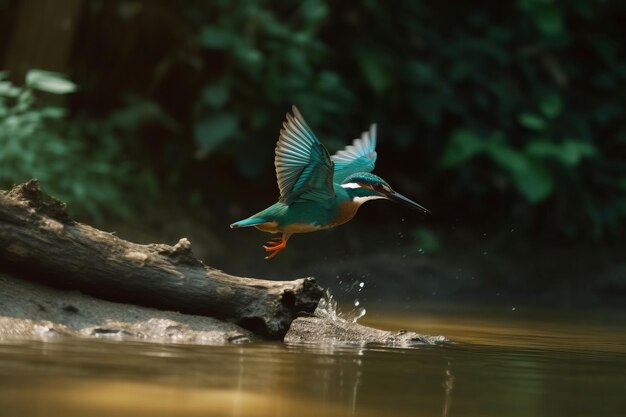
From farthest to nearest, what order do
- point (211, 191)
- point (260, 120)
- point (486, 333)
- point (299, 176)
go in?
point (211, 191)
point (260, 120)
point (486, 333)
point (299, 176)

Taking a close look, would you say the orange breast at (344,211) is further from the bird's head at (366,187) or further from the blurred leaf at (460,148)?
the blurred leaf at (460,148)

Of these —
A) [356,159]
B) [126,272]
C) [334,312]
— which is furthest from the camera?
[356,159]

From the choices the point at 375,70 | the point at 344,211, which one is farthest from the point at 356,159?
the point at 375,70

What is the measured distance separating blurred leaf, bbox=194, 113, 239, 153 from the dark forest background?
0.02 metres

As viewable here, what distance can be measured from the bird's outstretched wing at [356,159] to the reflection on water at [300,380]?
4.10ft

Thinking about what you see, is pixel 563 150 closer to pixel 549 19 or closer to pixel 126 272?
pixel 549 19

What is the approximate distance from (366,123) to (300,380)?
9005mm

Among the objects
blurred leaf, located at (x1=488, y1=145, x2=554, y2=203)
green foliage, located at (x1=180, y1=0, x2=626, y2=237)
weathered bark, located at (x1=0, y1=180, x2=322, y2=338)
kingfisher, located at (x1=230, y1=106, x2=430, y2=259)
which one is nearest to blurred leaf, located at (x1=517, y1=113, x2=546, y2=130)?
green foliage, located at (x1=180, y1=0, x2=626, y2=237)

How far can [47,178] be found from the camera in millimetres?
9812

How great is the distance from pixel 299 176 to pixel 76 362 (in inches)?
73.6

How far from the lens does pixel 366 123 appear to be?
12445mm

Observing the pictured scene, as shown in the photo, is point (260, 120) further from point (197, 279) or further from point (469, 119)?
point (197, 279)

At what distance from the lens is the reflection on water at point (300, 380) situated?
3.02 meters

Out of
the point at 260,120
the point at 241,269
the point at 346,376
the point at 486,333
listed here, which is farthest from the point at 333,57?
the point at 346,376
